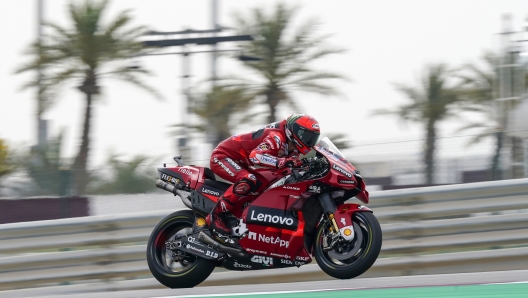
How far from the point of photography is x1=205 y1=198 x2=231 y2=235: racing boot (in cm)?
788

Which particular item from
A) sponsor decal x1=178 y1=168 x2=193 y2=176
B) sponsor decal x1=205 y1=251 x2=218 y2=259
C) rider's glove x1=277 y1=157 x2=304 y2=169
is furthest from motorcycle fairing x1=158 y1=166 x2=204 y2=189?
rider's glove x1=277 y1=157 x2=304 y2=169

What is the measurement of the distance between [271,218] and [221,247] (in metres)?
0.57

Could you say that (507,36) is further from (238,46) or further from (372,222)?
(372,222)

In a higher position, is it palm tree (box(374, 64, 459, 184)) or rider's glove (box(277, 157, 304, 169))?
rider's glove (box(277, 157, 304, 169))

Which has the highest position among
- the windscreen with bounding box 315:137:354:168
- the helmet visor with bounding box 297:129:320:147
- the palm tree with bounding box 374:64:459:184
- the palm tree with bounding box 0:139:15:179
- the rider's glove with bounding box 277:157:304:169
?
the helmet visor with bounding box 297:129:320:147

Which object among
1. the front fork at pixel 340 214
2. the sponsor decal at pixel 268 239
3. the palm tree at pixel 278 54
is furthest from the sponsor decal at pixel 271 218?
the palm tree at pixel 278 54

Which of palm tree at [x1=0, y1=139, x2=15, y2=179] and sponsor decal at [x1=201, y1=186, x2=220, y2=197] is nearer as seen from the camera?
sponsor decal at [x1=201, y1=186, x2=220, y2=197]

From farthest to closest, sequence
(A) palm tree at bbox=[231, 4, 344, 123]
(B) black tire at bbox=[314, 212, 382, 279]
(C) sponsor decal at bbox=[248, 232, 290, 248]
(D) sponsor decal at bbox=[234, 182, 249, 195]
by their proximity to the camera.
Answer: (A) palm tree at bbox=[231, 4, 344, 123]
(D) sponsor decal at bbox=[234, 182, 249, 195]
(C) sponsor decal at bbox=[248, 232, 290, 248]
(B) black tire at bbox=[314, 212, 382, 279]

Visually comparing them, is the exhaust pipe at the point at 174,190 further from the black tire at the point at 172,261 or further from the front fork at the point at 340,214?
the front fork at the point at 340,214

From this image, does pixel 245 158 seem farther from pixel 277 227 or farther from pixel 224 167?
pixel 277 227

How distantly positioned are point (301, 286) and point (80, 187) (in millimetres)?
6742

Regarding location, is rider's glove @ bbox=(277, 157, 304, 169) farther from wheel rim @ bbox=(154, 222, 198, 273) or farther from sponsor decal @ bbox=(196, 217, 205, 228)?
wheel rim @ bbox=(154, 222, 198, 273)

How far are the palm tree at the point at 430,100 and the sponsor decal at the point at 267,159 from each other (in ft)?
55.6

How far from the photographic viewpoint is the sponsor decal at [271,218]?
7582 mm
